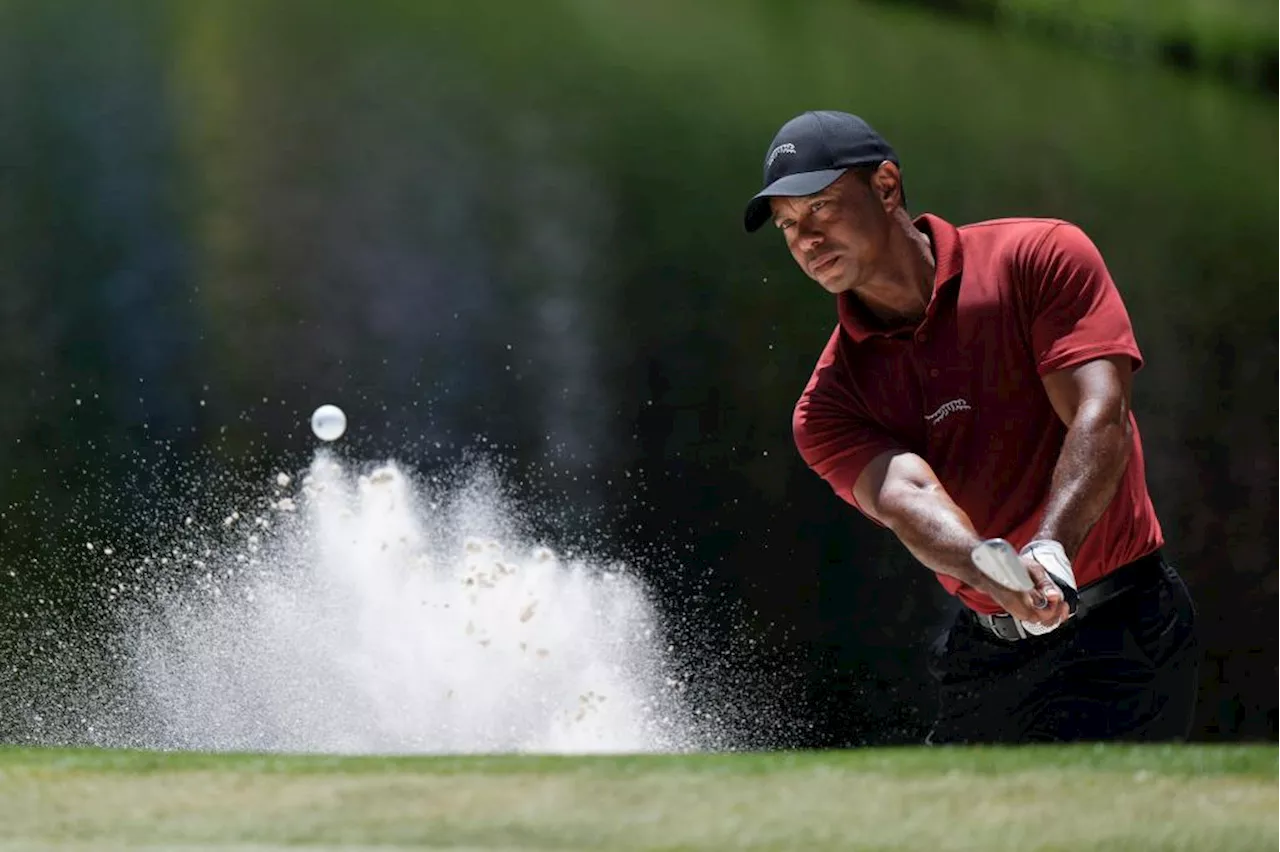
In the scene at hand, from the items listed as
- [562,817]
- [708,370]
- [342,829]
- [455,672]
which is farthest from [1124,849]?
[708,370]

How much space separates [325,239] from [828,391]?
9570 millimetres

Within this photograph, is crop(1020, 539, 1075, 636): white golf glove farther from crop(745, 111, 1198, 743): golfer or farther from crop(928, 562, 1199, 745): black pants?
crop(928, 562, 1199, 745): black pants

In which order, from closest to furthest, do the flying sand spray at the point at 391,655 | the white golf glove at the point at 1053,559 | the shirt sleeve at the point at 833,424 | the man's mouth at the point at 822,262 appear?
1. the white golf glove at the point at 1053,559
2. the man's mouth at the point at 822,262
3. the shirt sleeve at the point at 833,424
4. the flying sand spray at the point at 391,655

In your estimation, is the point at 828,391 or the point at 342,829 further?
the point at 828,391

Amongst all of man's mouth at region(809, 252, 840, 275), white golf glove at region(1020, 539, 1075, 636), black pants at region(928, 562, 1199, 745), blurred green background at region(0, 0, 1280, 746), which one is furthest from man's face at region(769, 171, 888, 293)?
blurred green background at region(0, 0, 1280, 746)

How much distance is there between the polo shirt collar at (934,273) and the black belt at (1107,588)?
504 millimetres

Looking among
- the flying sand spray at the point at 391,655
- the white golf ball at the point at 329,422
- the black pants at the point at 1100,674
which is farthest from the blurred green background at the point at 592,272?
the black pants at the point at 1100,674

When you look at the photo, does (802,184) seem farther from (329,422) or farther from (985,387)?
(329,422)

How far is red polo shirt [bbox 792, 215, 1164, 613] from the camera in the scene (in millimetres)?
3018

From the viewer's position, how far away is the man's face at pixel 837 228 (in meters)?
3.03

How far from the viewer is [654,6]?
15.7 metres

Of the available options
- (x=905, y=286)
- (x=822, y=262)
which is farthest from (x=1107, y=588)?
(x=822, y=262)

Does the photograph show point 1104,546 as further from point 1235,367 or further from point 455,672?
point 1235,367

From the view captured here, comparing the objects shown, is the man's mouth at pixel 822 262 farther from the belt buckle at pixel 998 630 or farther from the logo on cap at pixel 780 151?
the belt buckle at pixel 998 630
